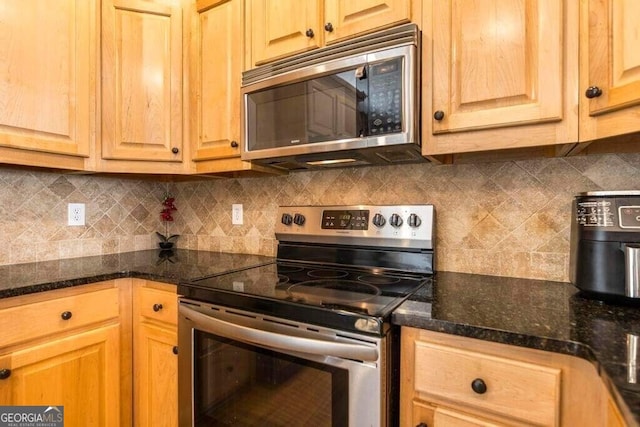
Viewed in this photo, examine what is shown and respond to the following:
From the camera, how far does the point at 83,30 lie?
155cm

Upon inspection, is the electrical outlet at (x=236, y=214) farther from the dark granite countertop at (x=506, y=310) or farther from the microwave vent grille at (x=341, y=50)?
the microwave vent grille at (x=341, y=50)

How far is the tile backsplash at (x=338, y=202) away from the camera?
4.10 feet

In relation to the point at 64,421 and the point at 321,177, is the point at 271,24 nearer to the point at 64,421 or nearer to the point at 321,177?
the point at 321,177

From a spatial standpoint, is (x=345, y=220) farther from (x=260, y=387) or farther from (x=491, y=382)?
(x=491, y=382)

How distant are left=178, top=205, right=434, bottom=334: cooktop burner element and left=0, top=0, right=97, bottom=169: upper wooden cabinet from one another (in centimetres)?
86

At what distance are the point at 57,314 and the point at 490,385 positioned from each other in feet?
4.81

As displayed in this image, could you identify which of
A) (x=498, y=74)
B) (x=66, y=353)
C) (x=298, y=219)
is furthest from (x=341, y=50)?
(x=66, y=353)

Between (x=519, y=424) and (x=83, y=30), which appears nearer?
(x=519, y=424)

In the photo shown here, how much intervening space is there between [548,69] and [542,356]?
30.8 inches

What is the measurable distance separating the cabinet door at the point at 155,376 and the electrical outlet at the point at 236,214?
2.37 ft

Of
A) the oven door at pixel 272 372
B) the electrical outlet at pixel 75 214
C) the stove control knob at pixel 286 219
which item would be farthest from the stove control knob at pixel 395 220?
the electrical outlet at pixel 75 214

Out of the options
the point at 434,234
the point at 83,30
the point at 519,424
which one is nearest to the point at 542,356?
the point at 519,424

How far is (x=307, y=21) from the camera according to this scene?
136cm

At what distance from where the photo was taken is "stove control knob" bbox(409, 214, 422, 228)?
4.57ft
